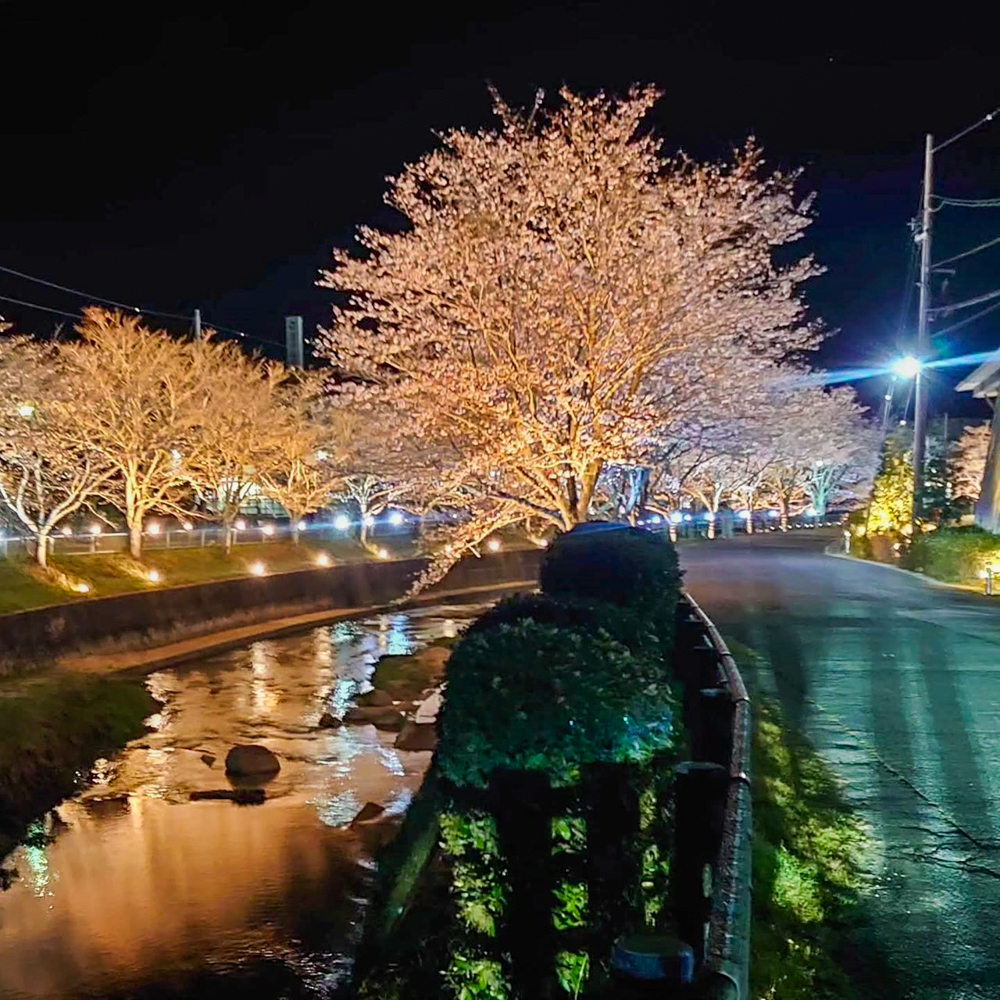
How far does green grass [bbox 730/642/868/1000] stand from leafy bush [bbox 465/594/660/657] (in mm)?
1360

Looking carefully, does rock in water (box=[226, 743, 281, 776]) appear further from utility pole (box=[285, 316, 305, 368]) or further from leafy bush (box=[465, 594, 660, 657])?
utility pole (box=[285, 316, 305, 368])

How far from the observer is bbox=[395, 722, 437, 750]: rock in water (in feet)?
58.4

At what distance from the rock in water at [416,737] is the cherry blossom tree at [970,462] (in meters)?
24.2

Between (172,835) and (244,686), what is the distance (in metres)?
9.98

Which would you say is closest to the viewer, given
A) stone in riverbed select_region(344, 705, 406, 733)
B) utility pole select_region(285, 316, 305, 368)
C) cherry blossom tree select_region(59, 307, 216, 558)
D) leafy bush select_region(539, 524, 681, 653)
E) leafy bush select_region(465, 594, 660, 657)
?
leafy bush select_region(465, 594, 660, 657)

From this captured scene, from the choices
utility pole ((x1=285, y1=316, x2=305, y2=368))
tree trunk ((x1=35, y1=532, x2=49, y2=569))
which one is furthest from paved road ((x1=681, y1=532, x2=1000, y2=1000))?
utility pole ((x1=285, y1=316, x2=305, y2=368))

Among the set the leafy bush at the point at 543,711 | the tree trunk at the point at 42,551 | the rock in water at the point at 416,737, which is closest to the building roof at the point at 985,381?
the rock in water at the point at 416,737

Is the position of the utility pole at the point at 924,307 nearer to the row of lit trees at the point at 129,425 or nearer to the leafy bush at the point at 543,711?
the row of lit trees at the point at 129,425

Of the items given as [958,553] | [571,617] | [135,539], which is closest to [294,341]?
[135,539]

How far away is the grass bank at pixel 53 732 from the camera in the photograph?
15234 millimetres

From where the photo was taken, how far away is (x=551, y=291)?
17.5m

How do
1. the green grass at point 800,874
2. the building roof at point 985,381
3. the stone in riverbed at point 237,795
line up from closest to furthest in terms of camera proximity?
the green grass at point 800,874 → the stone in riverbed at point 237,795 → the building roof at point 985,381

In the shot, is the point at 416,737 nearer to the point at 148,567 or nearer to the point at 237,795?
the point at 237,795

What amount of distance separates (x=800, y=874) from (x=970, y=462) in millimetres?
43905
